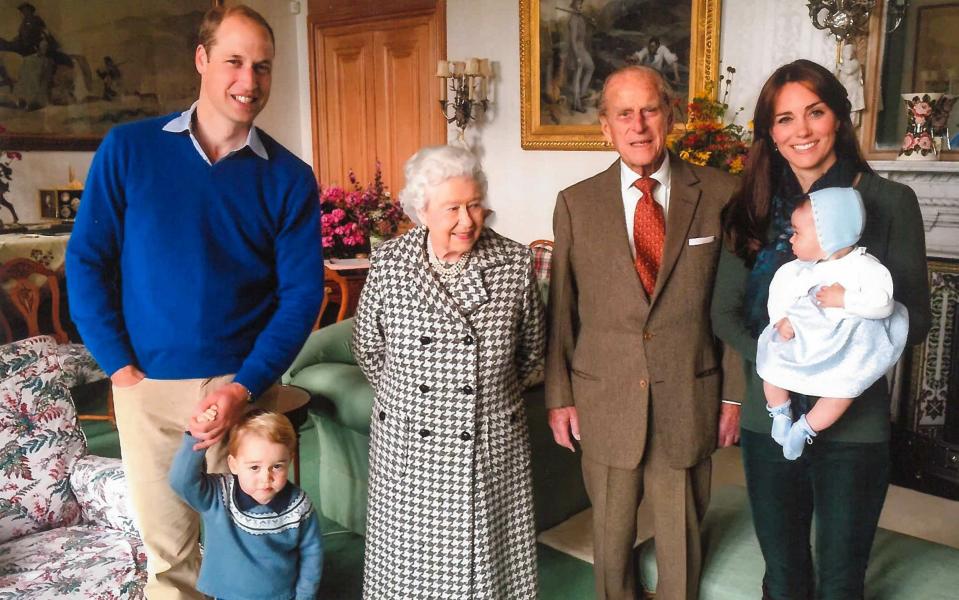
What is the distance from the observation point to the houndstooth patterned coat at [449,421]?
191 cm

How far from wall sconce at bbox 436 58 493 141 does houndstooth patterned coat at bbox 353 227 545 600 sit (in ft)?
10.8

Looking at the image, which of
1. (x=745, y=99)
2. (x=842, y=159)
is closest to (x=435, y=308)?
(x=842, y=159)

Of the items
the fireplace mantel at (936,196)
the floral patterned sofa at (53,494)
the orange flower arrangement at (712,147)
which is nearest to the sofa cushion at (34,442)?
the floral patterned sofa at (53,494)

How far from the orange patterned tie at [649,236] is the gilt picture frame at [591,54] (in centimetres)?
241

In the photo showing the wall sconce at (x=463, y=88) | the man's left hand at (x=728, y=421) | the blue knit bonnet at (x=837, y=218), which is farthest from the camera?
the wall sconce at (x=463, y=88)

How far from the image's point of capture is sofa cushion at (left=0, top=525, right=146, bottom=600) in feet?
5.99

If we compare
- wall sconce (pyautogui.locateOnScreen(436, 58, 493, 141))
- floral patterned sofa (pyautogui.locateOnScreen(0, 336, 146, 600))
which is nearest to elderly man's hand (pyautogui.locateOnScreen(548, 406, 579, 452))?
floral patterned sofa (pyautogui.locateOnScreen(0, 336, 146, 600))

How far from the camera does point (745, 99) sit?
13.3 ft

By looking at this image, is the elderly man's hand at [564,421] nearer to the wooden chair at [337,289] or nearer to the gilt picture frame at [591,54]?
the wooden chair at [337,289]

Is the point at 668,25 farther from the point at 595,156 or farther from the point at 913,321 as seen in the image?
the point at 913,321

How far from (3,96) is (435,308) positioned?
3.76 metres

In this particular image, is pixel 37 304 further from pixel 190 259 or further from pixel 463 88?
pixel 463 88

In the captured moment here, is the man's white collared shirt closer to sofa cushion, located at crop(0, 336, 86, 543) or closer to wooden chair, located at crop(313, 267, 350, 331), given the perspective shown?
sofa cushion, located at crop(0, 336, 86, 543)

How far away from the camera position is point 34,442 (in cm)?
205
